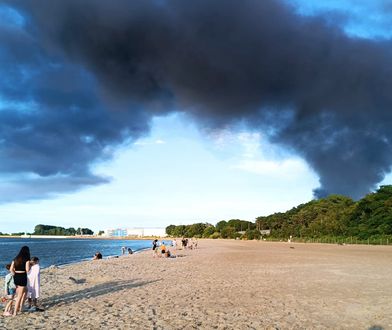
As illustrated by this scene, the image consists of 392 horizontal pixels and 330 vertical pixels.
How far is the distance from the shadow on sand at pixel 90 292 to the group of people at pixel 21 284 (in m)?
0.95

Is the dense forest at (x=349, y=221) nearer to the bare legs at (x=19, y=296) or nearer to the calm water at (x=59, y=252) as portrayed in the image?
the calm water at (x=59, y=252)

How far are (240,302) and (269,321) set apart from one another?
2793 millimetres

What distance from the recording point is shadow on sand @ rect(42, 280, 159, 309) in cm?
1353

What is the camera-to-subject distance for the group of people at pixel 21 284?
10.9 m

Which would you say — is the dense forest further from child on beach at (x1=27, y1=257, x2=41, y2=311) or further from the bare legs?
the bare legs

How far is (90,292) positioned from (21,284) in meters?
5.28

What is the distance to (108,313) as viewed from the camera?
1140cm

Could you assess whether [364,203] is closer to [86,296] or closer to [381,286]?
[381,286]

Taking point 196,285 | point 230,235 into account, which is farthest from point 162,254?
point 230,235

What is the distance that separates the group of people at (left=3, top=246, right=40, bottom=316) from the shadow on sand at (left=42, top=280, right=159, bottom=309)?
947mm

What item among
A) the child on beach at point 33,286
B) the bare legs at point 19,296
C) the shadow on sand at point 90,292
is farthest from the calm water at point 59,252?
the bare legs at point 19,296

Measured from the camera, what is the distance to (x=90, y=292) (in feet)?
51.9

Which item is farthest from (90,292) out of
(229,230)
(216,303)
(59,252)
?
(229,230)

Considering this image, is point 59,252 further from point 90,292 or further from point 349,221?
point 349,221
